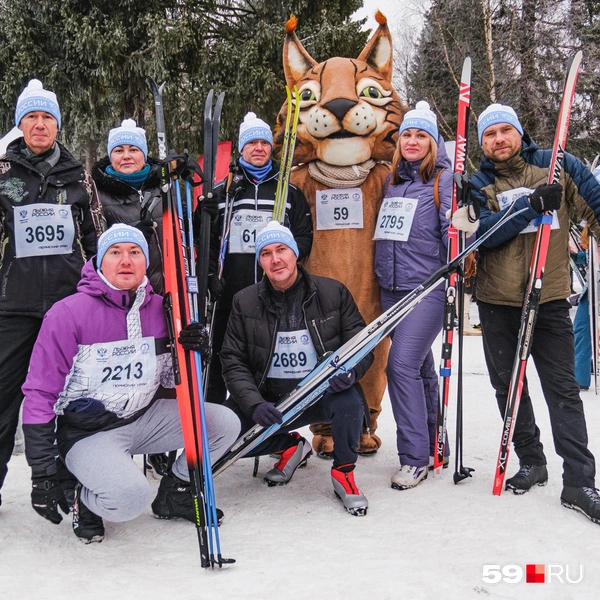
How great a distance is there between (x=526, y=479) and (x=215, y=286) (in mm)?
1804

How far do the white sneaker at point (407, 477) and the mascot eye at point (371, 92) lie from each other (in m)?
2.16

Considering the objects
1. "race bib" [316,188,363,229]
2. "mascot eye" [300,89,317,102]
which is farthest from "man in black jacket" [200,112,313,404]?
"mascot eye" [300,89,317,102]

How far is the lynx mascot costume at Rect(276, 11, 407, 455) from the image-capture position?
140 inches

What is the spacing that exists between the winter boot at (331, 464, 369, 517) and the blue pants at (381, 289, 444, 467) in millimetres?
371

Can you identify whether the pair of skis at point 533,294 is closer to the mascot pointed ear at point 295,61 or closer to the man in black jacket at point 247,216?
the man in black jacket at point 247,216

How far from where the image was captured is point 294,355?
2.99 meters

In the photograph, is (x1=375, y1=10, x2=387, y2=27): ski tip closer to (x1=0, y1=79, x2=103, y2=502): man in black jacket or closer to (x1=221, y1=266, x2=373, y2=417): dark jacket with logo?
(x1=221, y1=266, x2=373, y2=417): dark jacket with logo

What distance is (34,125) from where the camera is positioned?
2699mm

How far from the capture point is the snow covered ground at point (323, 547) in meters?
2.10

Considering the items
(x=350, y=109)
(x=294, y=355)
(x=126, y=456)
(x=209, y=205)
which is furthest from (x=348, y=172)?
(x=126, y=456)

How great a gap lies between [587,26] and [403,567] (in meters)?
13.1

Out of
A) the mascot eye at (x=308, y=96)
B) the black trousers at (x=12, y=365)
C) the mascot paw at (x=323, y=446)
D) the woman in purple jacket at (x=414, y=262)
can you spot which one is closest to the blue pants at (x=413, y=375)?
the woman in purple jacket at (x=414, y=262)

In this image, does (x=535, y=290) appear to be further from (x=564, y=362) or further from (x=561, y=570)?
(x=561, y=570)

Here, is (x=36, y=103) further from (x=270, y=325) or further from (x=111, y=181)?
(x=270, y=325)
